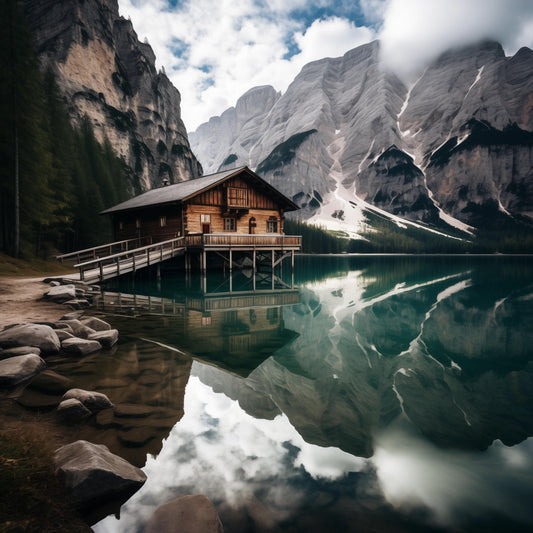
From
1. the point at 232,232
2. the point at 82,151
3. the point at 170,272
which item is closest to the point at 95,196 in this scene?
the point at 82,151

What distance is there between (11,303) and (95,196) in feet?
108

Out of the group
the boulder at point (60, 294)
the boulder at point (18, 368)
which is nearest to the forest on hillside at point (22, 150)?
the boulder at point (60, 294)

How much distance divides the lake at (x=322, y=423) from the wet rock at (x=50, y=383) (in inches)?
15.4

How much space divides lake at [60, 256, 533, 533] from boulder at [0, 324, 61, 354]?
97cm

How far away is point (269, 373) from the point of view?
8.62 meters

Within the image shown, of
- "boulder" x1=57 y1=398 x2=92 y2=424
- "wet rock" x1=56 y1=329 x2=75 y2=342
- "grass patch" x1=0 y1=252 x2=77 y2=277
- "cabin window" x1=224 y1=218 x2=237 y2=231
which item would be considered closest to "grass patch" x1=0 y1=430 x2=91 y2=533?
"boulder" x1=57 y1=398 x2=92 y2=424

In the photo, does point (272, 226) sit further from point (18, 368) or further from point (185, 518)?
point (185, 518)

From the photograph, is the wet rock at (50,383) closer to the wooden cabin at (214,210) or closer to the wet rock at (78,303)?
the wet rock at (78,303)

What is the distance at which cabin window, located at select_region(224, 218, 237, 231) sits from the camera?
30.3 meters

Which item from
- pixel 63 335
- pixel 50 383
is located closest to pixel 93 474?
pixel 50 383

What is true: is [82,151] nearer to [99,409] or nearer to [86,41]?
[86,41]

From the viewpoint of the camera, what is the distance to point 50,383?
6406 millimetres

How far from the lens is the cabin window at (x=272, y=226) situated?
108 ft

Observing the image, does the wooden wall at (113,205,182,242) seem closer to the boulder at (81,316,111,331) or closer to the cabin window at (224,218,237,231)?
the cabin window at (224,218,237,231)
